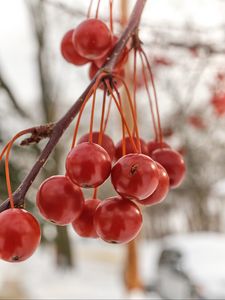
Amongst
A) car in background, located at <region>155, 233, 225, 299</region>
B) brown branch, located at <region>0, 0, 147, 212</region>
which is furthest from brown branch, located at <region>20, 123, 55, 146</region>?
car in background, located at <region>155, 233, 225, 299</region>

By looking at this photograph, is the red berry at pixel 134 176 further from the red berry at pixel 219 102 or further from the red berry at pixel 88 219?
the red berry at pixel 219 102

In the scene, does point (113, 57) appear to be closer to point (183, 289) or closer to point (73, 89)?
point (183, 289)

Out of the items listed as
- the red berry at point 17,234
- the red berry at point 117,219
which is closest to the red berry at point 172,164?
the red berry at point 117,219

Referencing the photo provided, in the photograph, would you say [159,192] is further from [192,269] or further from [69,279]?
[69,279]

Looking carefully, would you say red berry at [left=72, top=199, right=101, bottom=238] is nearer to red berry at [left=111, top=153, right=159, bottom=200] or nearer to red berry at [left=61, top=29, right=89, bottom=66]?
red berry at [left=111, top=153, right=159, bottom=200]

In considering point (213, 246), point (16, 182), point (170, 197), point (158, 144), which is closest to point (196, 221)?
point (170, 197)

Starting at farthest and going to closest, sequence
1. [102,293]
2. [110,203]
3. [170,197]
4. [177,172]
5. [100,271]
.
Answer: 1. [170,197]
2. [100,271]
3. [102,293]
4. [177,172]
5. [110,203]
